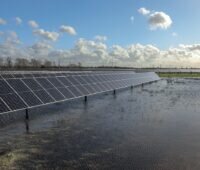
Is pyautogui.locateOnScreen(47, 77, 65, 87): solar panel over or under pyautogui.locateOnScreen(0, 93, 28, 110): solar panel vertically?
over

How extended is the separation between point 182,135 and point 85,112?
333 inches

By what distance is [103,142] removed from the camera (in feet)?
44.5

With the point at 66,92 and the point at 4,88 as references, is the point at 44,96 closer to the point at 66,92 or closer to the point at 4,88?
the point at 4,88

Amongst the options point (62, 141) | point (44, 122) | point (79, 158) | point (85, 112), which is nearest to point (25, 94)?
point (44, 122)

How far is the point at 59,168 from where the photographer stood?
1028cm

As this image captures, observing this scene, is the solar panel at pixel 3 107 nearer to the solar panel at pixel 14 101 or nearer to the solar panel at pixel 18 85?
the solar panel at pixel 14 101

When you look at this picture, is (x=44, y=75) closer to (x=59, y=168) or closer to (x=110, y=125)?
(x=110, y=125)

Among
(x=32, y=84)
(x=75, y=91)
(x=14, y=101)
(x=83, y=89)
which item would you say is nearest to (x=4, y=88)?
(x=14, y=101)

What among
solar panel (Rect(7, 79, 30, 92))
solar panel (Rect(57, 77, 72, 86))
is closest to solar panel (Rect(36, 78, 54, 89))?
solar panel (Rect(7, 79, 30, 92))

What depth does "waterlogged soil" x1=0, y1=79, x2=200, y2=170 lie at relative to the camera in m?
10.9

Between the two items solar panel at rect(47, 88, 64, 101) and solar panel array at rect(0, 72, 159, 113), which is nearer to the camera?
solar panel array at rect(0, 72, 159, 113)

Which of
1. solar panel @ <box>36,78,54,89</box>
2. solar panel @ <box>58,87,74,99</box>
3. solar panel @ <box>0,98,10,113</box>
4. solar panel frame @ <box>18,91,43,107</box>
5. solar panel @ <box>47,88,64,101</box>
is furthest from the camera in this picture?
solar panel @ <box>58,87,74,99</box>

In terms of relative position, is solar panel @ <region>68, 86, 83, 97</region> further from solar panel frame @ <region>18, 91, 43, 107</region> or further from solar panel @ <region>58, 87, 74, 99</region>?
solar panel frame @ <region>18, 91, 43, 107</region>

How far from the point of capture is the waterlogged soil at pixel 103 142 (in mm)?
10859
